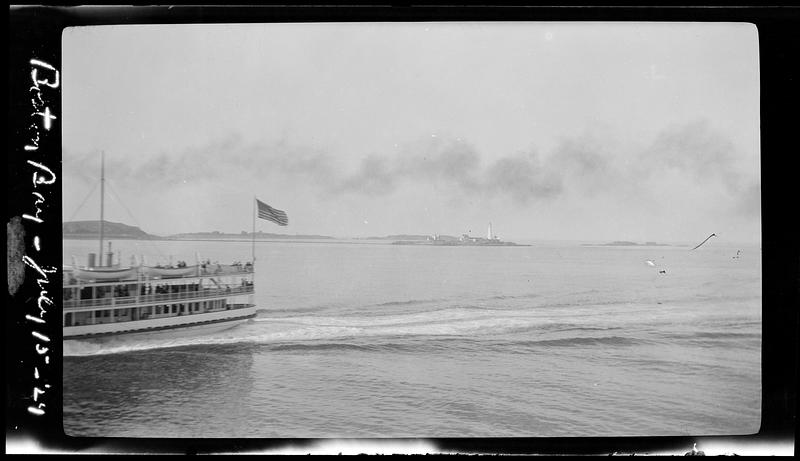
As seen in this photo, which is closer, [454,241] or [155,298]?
[155,298]

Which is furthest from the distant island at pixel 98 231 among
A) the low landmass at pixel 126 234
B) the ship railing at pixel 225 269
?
the ship railing at pixel 225 269

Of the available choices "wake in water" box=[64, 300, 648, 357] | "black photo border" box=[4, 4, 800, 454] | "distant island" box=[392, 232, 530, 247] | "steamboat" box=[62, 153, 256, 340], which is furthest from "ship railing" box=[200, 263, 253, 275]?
"distant island" box=[392, 232, 530, 247]

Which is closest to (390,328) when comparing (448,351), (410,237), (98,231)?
(448,351)

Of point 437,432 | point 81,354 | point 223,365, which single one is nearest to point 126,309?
point 81,354

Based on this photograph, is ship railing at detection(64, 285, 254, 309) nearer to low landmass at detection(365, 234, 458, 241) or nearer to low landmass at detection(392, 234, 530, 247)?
low landmass at detection(365, 234, 458, 241)

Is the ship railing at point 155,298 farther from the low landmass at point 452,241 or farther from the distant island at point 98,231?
the low landmass at point 452,241
